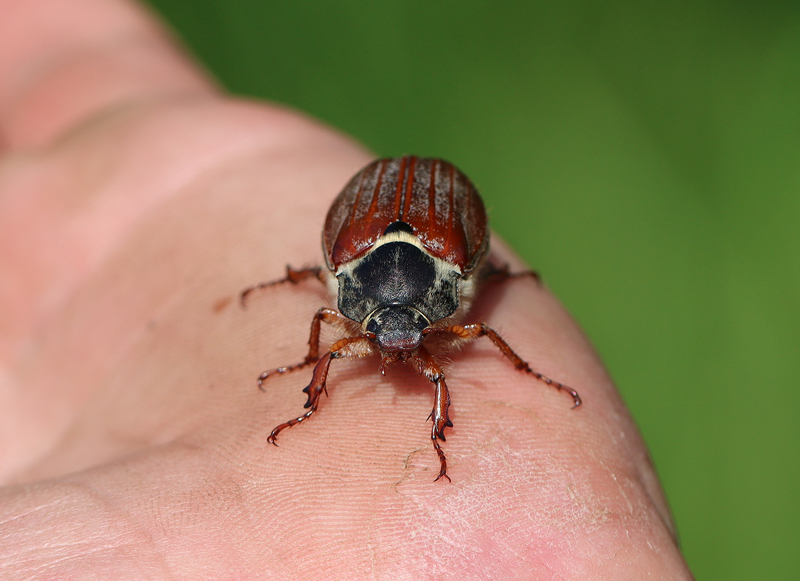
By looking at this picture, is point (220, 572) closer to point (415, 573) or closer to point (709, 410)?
point (415, 573)

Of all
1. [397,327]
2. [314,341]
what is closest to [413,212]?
[397,327]

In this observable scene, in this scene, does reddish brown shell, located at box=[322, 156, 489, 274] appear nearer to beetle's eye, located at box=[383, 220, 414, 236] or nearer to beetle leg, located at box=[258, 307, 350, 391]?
beetle's eye, located at box=[383, 220, 414, 236]

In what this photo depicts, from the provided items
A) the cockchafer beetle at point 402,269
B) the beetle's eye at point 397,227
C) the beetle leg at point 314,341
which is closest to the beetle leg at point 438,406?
the cockchafer beetle at point 402,269

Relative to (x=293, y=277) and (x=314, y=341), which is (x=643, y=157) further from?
(x=314, y=341)

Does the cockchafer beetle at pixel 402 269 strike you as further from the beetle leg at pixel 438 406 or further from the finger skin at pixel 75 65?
the finger skin at pixel 75 65

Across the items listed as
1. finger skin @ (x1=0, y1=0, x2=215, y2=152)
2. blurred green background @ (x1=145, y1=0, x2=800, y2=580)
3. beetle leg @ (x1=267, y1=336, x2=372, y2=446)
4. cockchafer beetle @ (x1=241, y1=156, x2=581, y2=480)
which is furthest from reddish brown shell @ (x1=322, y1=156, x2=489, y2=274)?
blurred green background @ (x1=145, y1=0, x2=800, y2=580)
